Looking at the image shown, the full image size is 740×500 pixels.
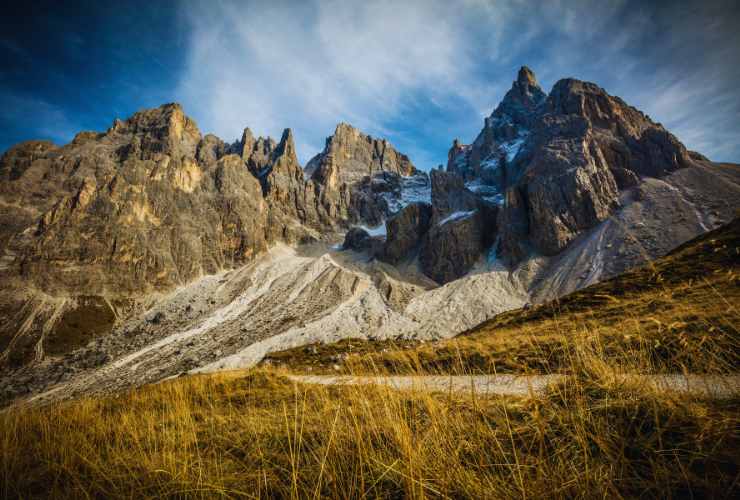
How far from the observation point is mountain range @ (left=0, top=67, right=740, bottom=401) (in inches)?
2050

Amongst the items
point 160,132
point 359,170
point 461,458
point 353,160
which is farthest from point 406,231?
point 160,132

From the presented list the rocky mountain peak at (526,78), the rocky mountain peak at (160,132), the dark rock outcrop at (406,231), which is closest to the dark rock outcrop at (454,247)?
the dark rock outcrop at (406,231)

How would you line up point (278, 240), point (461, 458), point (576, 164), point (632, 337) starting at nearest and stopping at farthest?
1. point (461, 458)
2. point (632, 337)
3. point (576, 164)
4. point (278, 240)

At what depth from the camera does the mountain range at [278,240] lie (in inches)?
2050

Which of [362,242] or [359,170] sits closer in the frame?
[362,242]

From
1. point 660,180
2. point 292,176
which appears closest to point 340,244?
point 292,176

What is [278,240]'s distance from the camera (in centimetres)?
10056

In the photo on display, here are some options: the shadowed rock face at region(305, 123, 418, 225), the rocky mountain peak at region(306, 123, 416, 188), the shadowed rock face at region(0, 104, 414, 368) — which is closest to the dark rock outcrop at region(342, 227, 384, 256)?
the shadowed rock face at region(0, 104, 414, 368)

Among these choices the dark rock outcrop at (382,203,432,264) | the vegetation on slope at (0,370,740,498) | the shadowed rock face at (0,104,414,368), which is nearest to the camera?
the vegetation on slope at (0,370,740,498)

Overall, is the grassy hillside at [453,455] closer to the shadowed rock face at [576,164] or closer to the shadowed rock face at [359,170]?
the shadowed rock face at [576,164]

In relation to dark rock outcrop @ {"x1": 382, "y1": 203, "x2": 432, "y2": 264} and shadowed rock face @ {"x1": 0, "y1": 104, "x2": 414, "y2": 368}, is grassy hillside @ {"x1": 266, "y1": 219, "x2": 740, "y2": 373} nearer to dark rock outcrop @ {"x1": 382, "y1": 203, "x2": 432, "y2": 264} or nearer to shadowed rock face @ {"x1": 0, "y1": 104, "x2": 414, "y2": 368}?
dark rock outcrop @ {"x1": 382, "y1": 203, "x2": 432, "y2": 264}

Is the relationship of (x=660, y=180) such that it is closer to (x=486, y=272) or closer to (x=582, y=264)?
(x=582, y=264)

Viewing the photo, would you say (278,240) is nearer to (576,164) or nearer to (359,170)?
(359,170)

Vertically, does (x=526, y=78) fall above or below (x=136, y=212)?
→ above
